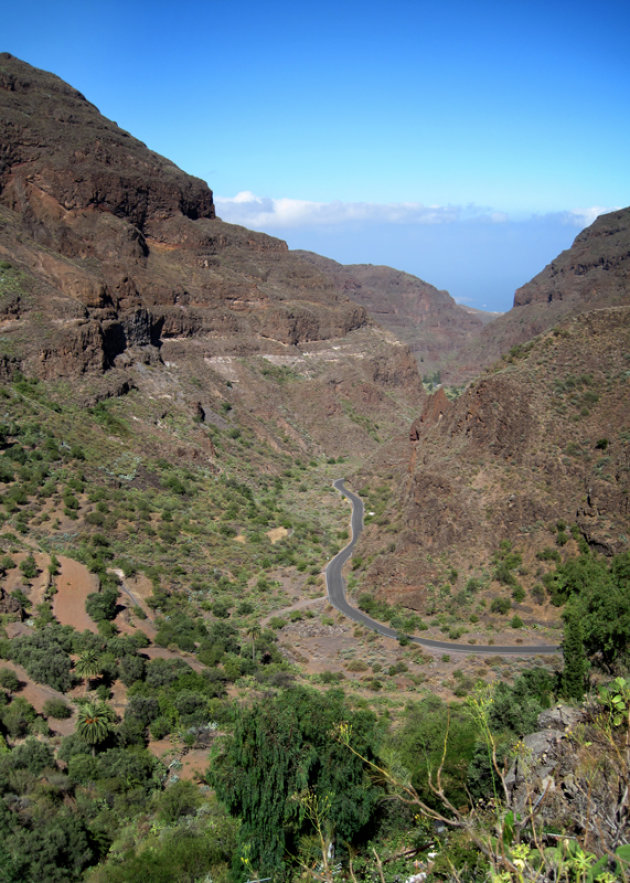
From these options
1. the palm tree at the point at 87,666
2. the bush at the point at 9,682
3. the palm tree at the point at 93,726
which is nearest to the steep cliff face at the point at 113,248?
the palm tree at the point at 87,666

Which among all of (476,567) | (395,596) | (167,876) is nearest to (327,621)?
(395,596)

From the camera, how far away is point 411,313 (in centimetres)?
19425

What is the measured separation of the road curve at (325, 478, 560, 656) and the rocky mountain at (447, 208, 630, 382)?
250 feet

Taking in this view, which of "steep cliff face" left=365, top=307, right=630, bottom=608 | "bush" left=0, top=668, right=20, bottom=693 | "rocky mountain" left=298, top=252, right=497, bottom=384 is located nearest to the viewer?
"bush" left=0, top=668, right=20, bottom=693

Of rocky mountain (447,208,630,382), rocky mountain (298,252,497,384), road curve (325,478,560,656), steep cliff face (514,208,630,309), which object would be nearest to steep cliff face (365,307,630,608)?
road curve (325,478,560,656)

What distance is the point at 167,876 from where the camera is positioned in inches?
689

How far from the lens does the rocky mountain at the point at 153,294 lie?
6512 centimetres

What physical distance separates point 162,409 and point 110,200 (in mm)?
29890

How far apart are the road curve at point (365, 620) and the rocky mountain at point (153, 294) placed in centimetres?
2684

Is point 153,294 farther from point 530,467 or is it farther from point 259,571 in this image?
point 530,467

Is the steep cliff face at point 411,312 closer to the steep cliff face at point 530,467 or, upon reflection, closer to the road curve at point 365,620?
the road curve at point 365,620

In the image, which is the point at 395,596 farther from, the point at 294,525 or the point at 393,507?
the point at 294,525

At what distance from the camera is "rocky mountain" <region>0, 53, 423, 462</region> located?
214 feet

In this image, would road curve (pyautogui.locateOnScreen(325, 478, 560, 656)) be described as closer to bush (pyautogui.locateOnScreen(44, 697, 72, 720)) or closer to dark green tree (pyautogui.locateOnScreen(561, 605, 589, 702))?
dark green tree (pyautogui.locateOnScreen(561, 605, 589, 702))
